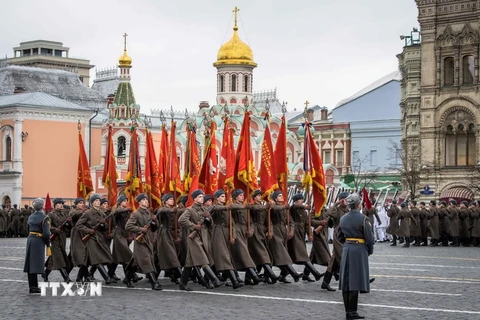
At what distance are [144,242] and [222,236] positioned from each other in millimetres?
1305

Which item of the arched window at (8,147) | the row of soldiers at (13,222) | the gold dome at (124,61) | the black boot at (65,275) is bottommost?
the row of soldiers at (13,222)

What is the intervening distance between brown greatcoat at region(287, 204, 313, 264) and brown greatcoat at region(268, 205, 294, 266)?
106 mm

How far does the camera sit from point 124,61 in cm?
7725

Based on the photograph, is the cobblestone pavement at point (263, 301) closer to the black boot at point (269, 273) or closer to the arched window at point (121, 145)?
the black boot at point (269, 273)

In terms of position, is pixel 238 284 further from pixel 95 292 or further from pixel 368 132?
pixel 368 132

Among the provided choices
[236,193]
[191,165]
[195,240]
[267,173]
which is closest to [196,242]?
[195,240]

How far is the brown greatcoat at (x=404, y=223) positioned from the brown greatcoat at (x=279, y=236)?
650 inches

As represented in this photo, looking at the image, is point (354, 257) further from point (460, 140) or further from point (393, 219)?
point (460, 140)

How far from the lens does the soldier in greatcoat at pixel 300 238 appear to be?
750 inches

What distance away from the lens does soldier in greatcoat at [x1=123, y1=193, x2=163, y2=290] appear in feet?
60.2

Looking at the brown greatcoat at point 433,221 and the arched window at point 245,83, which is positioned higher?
the arched window at point 245,83

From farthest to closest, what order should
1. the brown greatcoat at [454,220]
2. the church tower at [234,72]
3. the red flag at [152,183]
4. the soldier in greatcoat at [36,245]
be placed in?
the church tower at [234,72] < the brown greatcoat at [454,220] < the red flag at [152,183] < the soldier in greatcoat at [36,245]

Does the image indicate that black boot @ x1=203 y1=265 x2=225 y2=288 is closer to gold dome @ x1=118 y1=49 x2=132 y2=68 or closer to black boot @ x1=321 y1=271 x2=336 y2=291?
black boot @ x1=321 y1=271 x2=336 y2=291

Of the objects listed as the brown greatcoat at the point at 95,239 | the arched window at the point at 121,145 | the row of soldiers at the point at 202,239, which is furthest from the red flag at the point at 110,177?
the arched window at the point at 121,145
